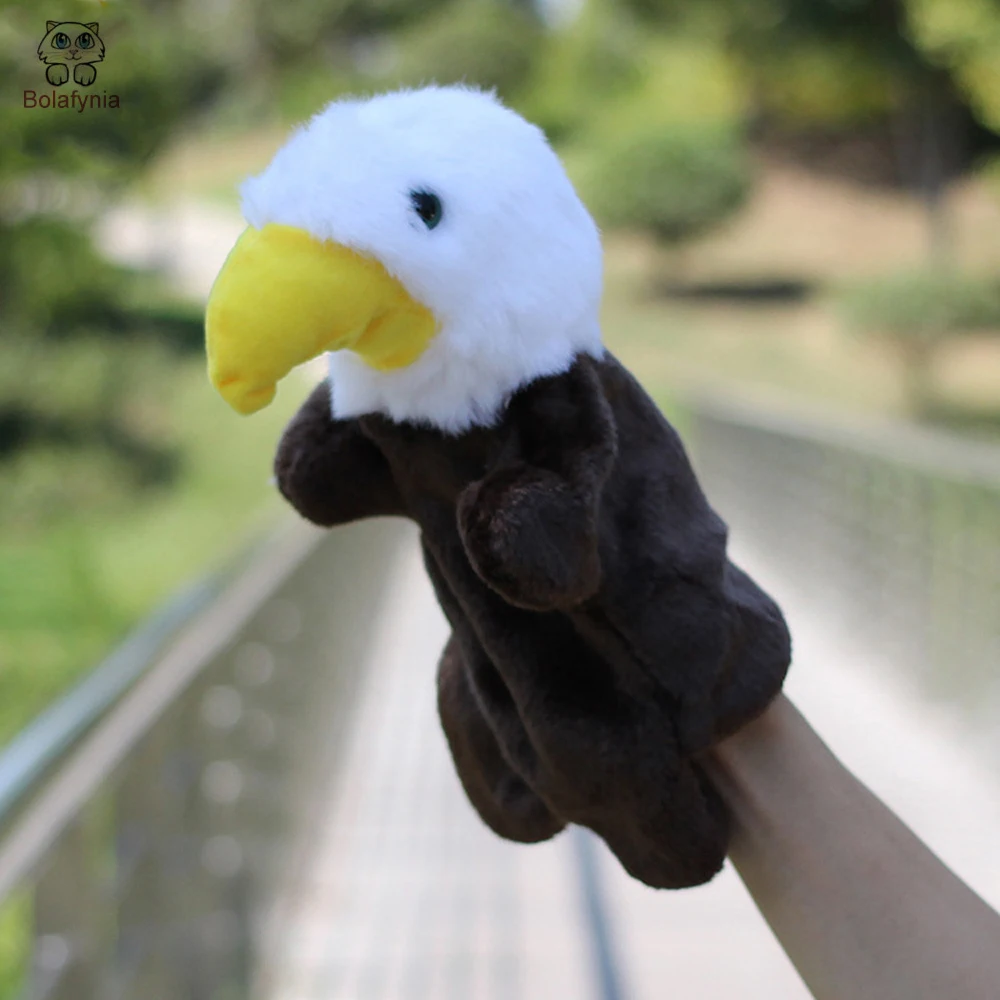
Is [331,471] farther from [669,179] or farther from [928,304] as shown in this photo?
[669,179]

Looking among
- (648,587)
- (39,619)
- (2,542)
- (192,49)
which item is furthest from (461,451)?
(192,49)

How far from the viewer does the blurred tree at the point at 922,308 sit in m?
8.62

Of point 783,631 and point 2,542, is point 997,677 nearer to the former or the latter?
point 783,631

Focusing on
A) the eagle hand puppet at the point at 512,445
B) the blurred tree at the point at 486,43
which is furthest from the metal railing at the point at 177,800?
the blurred tree at the point at 486,43

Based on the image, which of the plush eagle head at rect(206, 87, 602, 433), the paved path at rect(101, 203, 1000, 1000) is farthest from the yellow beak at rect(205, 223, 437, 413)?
the paved path at rect(101, 203, 1000, 1000)

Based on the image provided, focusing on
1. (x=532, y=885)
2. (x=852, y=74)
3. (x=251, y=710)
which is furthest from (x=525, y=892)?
(x=852, y=74)

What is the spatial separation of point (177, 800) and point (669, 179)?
1095 centimetres

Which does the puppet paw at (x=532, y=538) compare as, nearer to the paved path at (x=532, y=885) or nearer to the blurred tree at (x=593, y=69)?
the paved path at (x=532, y=885)

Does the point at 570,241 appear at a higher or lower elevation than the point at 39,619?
higher

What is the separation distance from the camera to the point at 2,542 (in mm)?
5172

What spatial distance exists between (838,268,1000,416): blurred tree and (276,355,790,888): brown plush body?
8634 mm

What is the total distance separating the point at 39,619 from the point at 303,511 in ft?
11.0

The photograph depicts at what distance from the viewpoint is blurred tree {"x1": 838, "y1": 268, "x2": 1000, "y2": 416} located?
28.3 feet

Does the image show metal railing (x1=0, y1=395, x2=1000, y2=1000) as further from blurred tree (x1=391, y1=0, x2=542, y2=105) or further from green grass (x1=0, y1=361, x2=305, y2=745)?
blurred tree (x1=391, y1=0, x2=542, y2=105)
